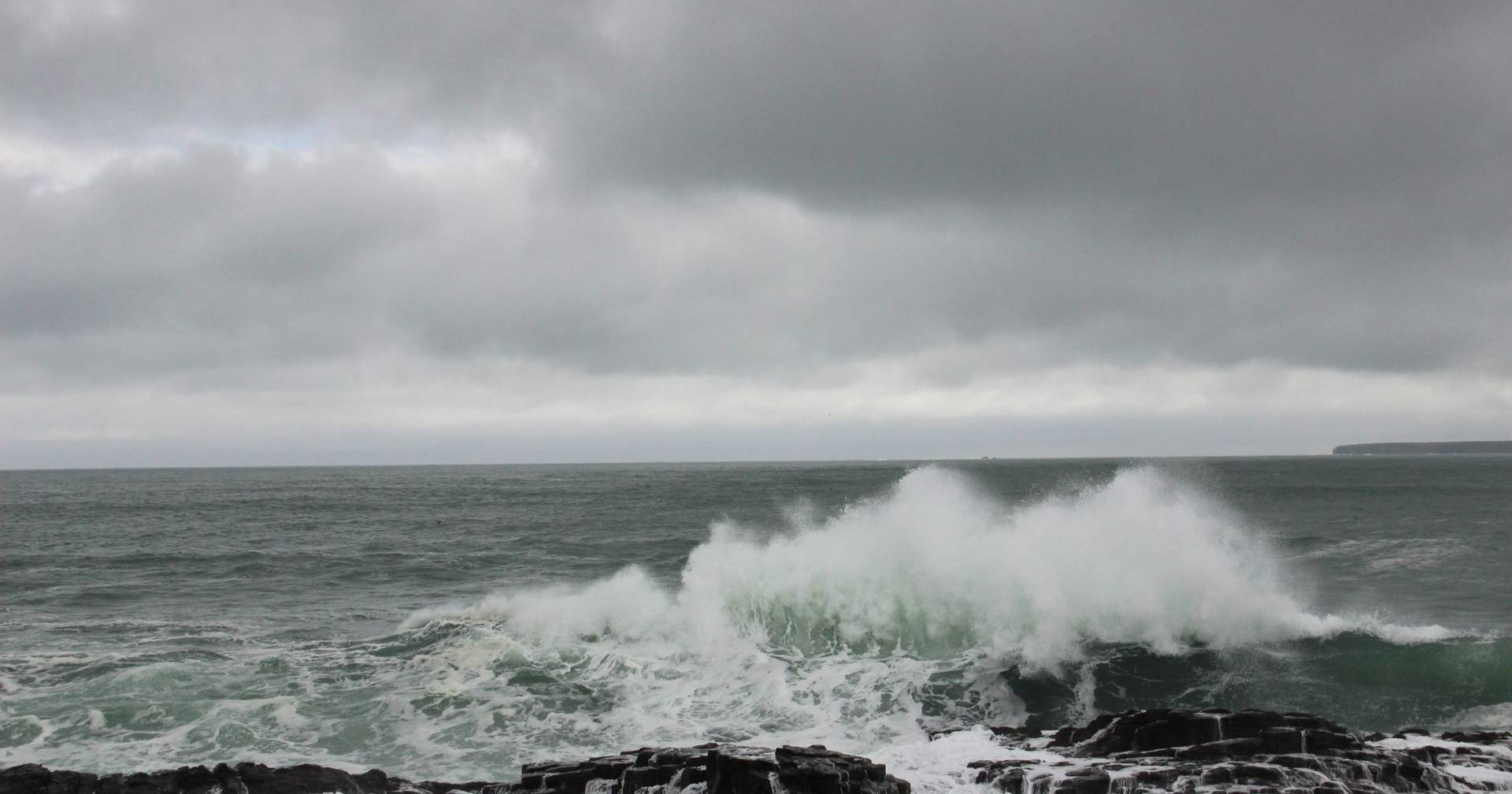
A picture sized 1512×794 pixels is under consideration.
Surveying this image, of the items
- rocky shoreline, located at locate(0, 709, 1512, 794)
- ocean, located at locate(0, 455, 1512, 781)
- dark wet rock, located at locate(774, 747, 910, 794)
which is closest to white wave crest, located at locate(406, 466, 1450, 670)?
ocean, located at locate(0, 455, 1512, 781)

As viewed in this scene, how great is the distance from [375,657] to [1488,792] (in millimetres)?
16049

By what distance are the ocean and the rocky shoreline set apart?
160 centimetres

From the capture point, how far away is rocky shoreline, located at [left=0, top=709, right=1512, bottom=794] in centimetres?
853

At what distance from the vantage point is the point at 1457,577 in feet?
81.5

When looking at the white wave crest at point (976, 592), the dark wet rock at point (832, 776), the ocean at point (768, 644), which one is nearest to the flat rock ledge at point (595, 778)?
the dark wet rock at point (832, 776)

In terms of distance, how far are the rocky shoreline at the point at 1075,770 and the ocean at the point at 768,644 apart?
1.60 m

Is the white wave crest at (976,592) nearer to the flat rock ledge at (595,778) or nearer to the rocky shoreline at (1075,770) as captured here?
the rocky shoreline at (1075,770)

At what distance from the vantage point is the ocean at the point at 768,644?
42.8 feet

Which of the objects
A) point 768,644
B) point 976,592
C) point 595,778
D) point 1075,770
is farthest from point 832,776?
point 976,592

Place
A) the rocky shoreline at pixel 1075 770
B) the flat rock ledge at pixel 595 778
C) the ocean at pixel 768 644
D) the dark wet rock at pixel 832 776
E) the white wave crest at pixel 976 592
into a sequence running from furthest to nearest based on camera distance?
1. the white wave crest at pixel 976 592
2. the ocean at pixel 768 644
3. the rocky shoreline at pixel 1075 770
4. the flat rock ledge at pixel 595 778
5. the dark wet rock at pixel 832 776

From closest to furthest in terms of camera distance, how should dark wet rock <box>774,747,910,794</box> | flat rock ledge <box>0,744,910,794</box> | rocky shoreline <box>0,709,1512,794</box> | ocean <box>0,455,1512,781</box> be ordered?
1. dark wet rock <box>774,747,910,794</box>
2. flat rock ledge <box>0,744,910,794</box>
3. rocky shoreline <box>0,709,1512,794</box>
4. ocean <box>0,455,1512,781</box>

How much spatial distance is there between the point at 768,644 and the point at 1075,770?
919 cm

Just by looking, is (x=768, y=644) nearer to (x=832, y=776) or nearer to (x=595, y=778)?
(x=595, y=778)

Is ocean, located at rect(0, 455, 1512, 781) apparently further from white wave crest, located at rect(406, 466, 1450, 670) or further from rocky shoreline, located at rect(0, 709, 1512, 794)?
rocky shoreline, located at rect(0, 709, 1512, 794)
